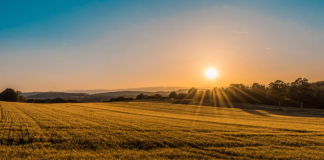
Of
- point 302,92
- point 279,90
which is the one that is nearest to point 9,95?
point 279,90

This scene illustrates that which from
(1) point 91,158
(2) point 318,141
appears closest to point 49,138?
(1) point 91,158

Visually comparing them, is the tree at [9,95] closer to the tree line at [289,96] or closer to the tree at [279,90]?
the tree line at [289,96]

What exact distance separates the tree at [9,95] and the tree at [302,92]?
426 ft

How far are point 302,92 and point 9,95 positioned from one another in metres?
135

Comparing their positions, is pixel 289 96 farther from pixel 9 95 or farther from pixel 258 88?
pixel 9 95

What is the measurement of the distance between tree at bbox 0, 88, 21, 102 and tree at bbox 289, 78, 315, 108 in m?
130

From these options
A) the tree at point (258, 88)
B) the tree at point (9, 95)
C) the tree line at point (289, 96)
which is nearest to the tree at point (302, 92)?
the tree line at point (289, 96)

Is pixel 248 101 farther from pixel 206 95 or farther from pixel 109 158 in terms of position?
pixel 109 158

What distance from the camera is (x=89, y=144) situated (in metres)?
12.7

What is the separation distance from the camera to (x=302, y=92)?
70.8 metres

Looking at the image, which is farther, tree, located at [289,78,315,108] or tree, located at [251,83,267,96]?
tree, located at [251,83,267,96]

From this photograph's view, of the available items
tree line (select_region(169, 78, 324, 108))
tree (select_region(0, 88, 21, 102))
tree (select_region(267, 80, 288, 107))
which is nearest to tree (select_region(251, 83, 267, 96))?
tree line (select_region(169, 78, 324, 108))

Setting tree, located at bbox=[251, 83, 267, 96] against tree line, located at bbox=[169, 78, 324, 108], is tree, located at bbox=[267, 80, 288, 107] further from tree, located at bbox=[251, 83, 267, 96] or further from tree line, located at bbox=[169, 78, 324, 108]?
tree, located at bbox=[251, 83, 267, 96]

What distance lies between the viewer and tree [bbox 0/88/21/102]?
9669 centimetres
